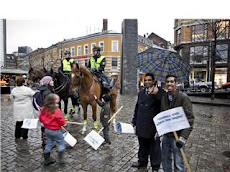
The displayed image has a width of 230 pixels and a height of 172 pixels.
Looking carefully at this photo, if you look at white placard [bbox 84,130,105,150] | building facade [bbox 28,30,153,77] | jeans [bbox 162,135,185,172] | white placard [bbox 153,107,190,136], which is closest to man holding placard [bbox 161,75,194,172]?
jeans [bbox 162,135,185,172]

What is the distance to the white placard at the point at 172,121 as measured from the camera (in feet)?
8.96

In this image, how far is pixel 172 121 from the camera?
2.83 metres

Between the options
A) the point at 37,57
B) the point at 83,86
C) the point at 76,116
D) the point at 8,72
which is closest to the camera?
the point at 83,86

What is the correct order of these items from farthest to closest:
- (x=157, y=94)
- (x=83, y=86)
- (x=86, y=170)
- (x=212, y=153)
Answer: (x=83, y=86)
(x=212, y=153)
(x=86, y=170)
(x=157, y=94)

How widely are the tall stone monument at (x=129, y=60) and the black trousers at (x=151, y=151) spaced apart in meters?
14.7

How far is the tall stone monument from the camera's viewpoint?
18.5m

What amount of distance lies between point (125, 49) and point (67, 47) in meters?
31.1

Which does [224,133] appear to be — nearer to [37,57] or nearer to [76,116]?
[76,116]

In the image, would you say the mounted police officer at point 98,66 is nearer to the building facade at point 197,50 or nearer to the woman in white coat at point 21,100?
the woman in white coat at point 21,100

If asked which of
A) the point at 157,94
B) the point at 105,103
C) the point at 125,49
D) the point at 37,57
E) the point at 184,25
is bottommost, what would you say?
the point at 105,103

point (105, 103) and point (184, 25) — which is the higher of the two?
point (184, 25)

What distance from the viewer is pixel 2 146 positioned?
4711 millimetres

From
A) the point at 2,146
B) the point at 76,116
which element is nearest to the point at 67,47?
the point at 76,116

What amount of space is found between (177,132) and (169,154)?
1.55 ft
